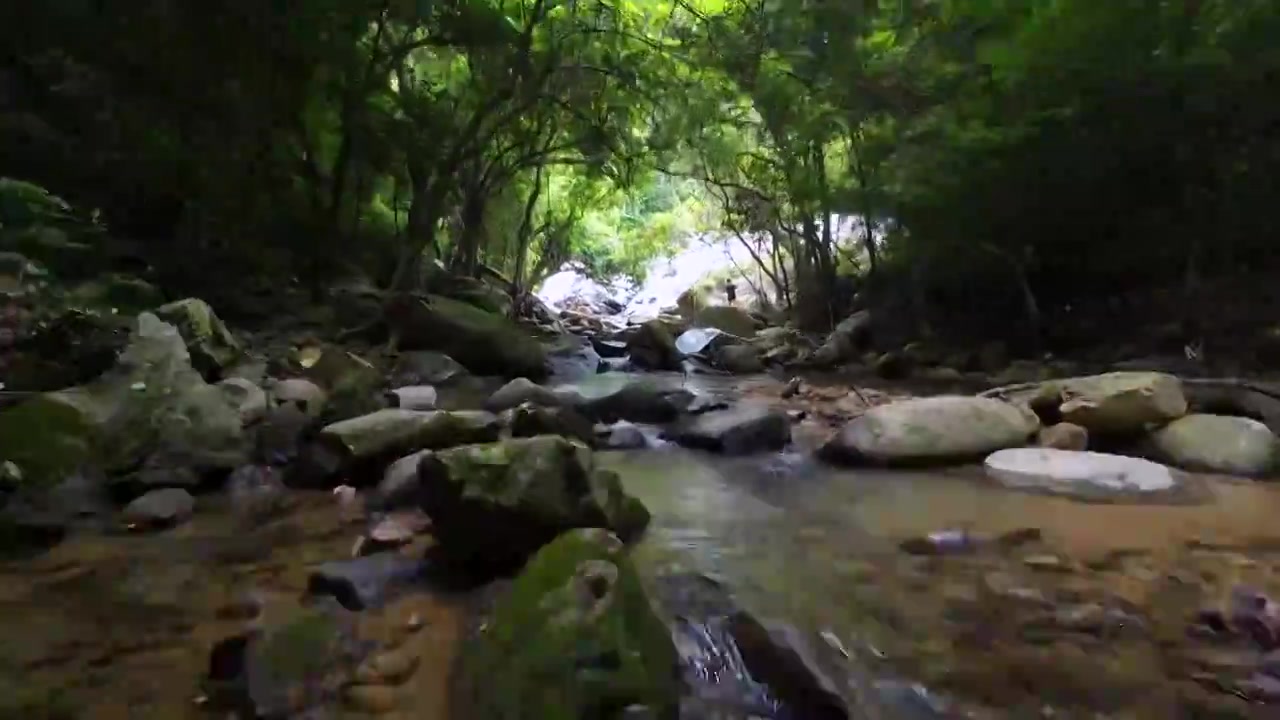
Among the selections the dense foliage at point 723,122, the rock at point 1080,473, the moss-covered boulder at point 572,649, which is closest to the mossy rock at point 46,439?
the moss-covered boulder at point 572,649

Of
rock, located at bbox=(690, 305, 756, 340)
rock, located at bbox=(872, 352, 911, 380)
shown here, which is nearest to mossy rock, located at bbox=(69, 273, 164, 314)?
rock, located at bbox=(872, 352, 911, 380)

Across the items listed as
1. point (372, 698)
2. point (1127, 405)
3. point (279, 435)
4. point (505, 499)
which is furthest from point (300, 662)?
point (1127, 405)

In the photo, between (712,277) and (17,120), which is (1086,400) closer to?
(17,120)

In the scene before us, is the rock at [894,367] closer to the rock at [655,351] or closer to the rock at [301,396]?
the rock at [655,351]

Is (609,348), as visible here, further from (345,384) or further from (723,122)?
(345,384)

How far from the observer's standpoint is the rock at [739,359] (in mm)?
12602

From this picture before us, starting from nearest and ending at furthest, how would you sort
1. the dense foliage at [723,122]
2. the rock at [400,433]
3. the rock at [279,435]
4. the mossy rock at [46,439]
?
1. the mossy rock at [46,439]
2. the rock at [400,433]
3. the rock at [279,435]
4. the dense foliage at [723,122]

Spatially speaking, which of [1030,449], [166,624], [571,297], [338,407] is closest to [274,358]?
[338,407]

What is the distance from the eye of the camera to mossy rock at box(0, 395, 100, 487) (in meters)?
3.64

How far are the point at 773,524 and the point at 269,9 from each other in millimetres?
7282

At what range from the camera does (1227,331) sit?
773cm

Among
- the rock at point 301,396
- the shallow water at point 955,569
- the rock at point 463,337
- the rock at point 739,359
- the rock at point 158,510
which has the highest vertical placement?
the rock at point 463,337

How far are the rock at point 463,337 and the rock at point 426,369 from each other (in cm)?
24

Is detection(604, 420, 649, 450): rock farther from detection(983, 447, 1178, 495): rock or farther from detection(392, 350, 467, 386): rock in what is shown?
detection(392, 350, 467, 386): rock
